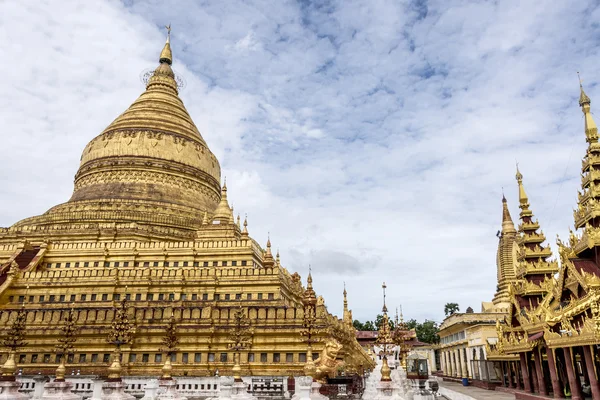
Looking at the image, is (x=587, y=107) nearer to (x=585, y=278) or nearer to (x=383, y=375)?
(x=585, y=278)

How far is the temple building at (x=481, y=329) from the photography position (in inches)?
1797

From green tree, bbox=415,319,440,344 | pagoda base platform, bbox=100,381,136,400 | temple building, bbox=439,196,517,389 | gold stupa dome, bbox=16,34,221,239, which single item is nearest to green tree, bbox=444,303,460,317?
green tree, bbox=415,319,440,344

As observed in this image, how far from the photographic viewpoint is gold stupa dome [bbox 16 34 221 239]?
Answer: 45.5 metres

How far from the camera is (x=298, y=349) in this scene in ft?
105

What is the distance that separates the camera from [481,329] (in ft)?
155

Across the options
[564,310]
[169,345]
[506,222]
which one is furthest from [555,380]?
[506,222]

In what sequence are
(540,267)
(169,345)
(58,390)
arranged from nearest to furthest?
(58,390) < (169,345) < (540,267)

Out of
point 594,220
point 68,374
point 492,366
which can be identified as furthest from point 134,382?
point 492,366

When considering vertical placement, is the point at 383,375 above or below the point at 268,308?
below

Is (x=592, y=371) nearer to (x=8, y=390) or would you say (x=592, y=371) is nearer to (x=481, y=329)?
(x=8, y=390)

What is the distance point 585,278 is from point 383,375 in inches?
356

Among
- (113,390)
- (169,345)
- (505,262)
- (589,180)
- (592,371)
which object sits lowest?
(113,390)

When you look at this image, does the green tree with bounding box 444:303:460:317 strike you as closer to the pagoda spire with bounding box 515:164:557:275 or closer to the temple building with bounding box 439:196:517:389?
the temple building with bounding box 439:196:517:389

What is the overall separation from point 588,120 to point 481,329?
2663 centimetres
